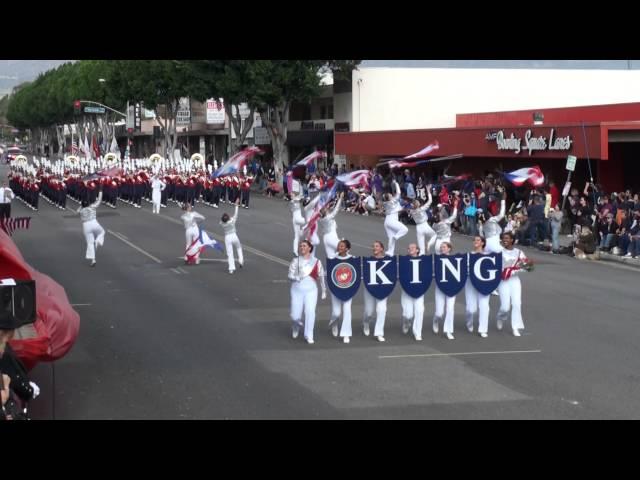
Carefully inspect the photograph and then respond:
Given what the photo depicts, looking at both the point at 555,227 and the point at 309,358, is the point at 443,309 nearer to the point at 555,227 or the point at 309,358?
the point at 309,358

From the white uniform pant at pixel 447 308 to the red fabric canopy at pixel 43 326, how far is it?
6.06m

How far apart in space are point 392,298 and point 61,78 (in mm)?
102592

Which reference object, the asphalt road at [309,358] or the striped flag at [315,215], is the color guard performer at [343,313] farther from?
the striped flag at [315,215]

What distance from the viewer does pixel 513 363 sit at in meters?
13.5

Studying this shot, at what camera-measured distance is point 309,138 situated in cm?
5981

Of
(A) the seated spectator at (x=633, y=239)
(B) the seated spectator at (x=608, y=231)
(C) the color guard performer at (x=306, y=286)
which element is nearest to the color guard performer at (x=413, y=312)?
(C) the color guard performer at (x=306, y=286)

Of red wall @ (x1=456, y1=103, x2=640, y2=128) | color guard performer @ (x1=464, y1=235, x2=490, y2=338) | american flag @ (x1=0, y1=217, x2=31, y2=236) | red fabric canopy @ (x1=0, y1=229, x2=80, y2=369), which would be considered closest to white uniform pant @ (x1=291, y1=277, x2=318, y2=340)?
color guard performer @ (x1=464, y1=235, x2=490, y2=338)

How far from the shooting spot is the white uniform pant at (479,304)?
50.7ft

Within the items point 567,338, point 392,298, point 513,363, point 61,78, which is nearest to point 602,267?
point 392,298

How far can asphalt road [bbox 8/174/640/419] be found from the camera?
11.2 metres

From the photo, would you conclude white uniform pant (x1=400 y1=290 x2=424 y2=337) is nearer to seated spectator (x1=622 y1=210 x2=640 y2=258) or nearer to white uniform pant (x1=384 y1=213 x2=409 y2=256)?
white uniform pant (x1=384 y1=213 x2=409 y2=256)

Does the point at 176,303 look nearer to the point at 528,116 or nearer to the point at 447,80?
the point at 528,116

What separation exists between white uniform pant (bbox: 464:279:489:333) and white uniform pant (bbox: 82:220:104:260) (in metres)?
11.4

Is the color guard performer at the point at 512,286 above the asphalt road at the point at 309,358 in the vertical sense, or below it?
above
